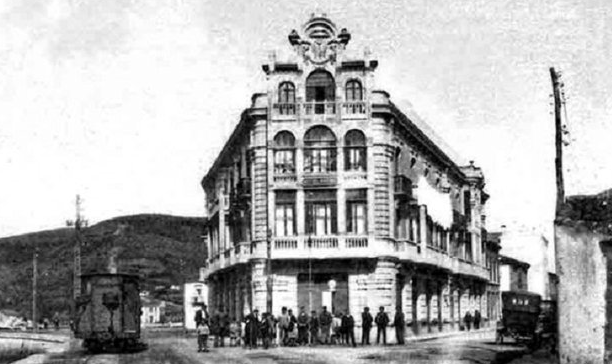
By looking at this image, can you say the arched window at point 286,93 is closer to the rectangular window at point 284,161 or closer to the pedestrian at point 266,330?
the rectangular window at point 284,161

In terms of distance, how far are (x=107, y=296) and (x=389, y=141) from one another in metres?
16.6

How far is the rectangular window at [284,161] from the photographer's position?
44.9m

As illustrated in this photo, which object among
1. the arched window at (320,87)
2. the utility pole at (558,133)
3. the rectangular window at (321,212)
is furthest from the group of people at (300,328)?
the arched window at (320,87)

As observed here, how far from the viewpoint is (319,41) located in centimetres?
Answer: 4581

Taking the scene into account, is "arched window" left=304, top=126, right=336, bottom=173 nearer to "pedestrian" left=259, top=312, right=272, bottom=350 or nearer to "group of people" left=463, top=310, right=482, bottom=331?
"pedestrian" left=259, top=312, right=272, bottom=350

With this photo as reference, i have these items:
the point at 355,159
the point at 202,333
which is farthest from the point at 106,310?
the point at 355,159

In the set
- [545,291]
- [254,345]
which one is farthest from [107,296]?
[545,291]

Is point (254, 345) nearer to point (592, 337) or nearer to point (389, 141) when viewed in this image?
point (389, 141)

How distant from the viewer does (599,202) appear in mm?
19141

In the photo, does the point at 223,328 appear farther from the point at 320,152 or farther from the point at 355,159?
the point at 355,159

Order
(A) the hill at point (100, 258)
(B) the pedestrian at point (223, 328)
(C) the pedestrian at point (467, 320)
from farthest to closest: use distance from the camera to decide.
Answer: (A) the hill at point (100, 258) < (C) the pedestrian at point (467, 320) < (B) the pedestrian at point (223, 328)

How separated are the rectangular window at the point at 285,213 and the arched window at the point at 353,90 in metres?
5.25

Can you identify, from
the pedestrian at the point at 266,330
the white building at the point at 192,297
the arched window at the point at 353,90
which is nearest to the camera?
the pedestrian at the point at 266,330

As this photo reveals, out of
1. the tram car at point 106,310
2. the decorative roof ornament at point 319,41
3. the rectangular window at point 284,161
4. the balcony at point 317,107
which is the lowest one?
the tram car at point 106,310
